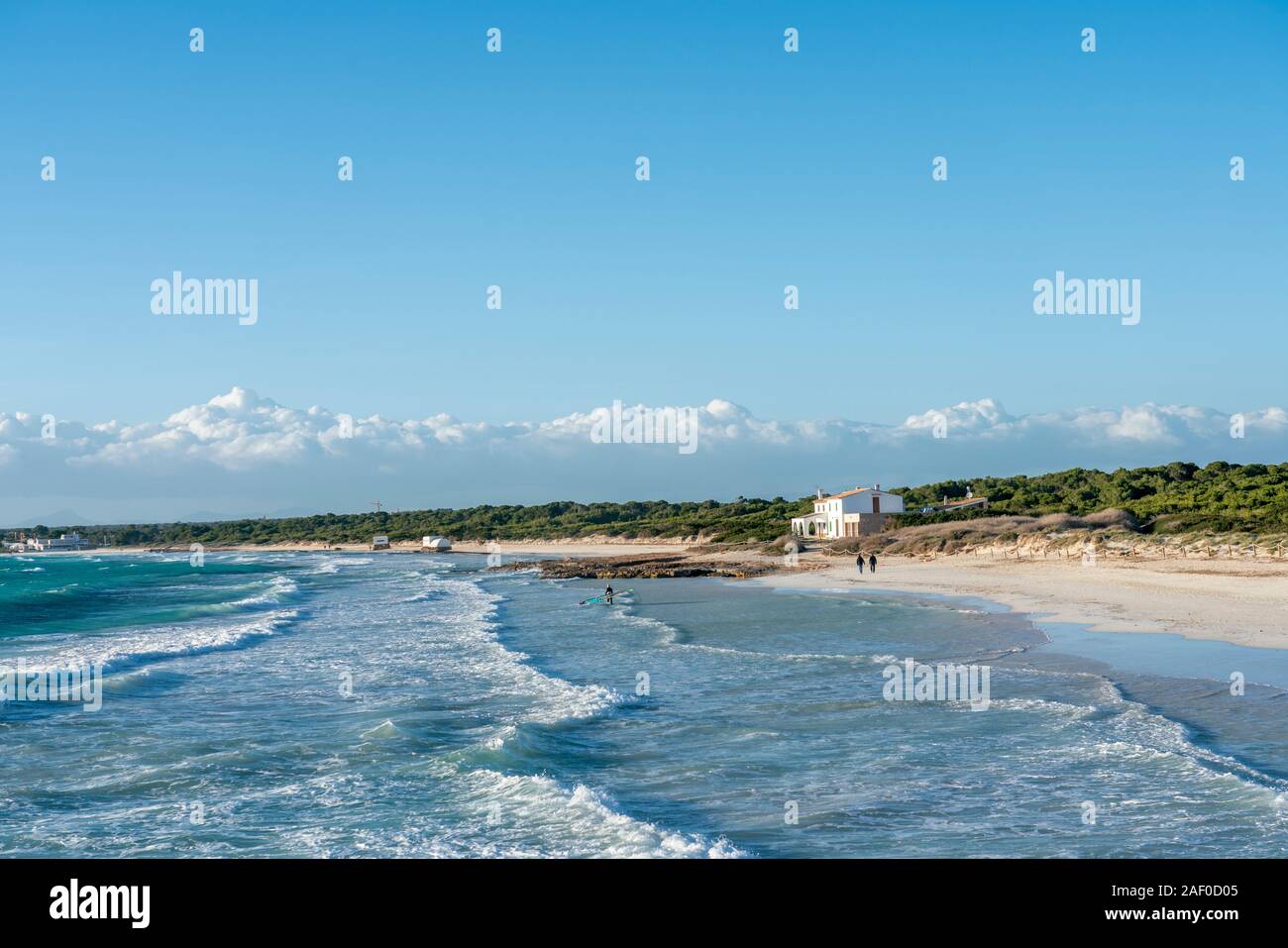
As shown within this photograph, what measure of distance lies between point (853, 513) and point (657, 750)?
69019mm

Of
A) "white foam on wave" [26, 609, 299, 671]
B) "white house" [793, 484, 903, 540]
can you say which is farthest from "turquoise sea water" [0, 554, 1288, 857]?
"white house" [793, 484, 903, 540]

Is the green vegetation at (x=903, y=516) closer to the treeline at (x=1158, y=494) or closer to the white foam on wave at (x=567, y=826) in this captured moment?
the treeline at (x=1158, y=494)

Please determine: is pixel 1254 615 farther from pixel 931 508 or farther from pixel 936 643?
pixel 931 508

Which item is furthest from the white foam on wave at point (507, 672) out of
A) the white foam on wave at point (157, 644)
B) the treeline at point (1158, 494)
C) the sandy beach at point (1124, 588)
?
the treeline at point (1158, 494)

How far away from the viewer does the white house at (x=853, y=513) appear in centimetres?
8081

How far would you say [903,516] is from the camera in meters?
78.8

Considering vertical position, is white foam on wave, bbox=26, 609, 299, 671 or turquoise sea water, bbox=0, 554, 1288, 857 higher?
turquoise sea water, bbox=0, 554, 1288, 857

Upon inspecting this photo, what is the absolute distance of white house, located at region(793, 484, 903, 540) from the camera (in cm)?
8081

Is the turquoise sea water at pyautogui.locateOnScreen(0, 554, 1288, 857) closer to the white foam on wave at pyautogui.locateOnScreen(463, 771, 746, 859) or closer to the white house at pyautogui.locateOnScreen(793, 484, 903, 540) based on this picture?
the white foam on wave at pyautogui.locateOnScreen(463, 771, 746, 859)

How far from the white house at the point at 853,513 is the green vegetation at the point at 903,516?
316 centimetres

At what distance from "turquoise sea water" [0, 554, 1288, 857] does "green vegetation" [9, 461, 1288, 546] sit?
35.3m

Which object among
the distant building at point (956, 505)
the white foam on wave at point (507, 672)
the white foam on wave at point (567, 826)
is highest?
the distant building at point (956, 505)
